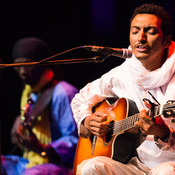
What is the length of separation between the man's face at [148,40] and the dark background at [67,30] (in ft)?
3.25

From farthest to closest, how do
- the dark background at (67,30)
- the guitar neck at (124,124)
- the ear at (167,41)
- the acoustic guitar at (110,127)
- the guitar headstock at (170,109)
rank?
the dark background at (67,30) < the ear at (167,41) < the acoustic guitar at (110,127) < the guitar neck at (124,124) < the guitar headstock at (170,109)

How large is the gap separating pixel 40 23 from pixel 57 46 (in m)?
0.46

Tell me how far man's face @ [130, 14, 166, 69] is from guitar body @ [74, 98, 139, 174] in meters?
0.44

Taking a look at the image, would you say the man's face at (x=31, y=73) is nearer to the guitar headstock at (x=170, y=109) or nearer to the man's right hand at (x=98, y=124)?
the man's right hand at (x=98, y=124)

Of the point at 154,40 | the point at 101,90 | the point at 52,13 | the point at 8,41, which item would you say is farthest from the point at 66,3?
the point at 154,40

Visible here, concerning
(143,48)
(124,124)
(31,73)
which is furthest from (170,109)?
(31,73)

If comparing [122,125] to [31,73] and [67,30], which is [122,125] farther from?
[67,30]

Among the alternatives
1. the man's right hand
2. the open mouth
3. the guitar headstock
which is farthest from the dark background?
the guitar headstock

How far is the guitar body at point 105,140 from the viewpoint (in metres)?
2.84

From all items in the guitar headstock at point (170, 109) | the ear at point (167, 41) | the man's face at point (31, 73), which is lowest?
the man's face at point (31, 73)

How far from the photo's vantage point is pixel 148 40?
279 cm

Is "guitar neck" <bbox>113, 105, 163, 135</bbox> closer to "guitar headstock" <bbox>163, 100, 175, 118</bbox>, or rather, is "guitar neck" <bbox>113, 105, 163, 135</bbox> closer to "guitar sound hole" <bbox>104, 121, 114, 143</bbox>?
"guitar sound hole" <bbox>104, 121, 114, 143</bbox>

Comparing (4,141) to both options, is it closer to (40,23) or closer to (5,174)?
(5,174)

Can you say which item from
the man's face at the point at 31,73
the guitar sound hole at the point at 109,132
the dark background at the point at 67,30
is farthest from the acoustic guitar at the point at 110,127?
the man's face at the point at 31,73
